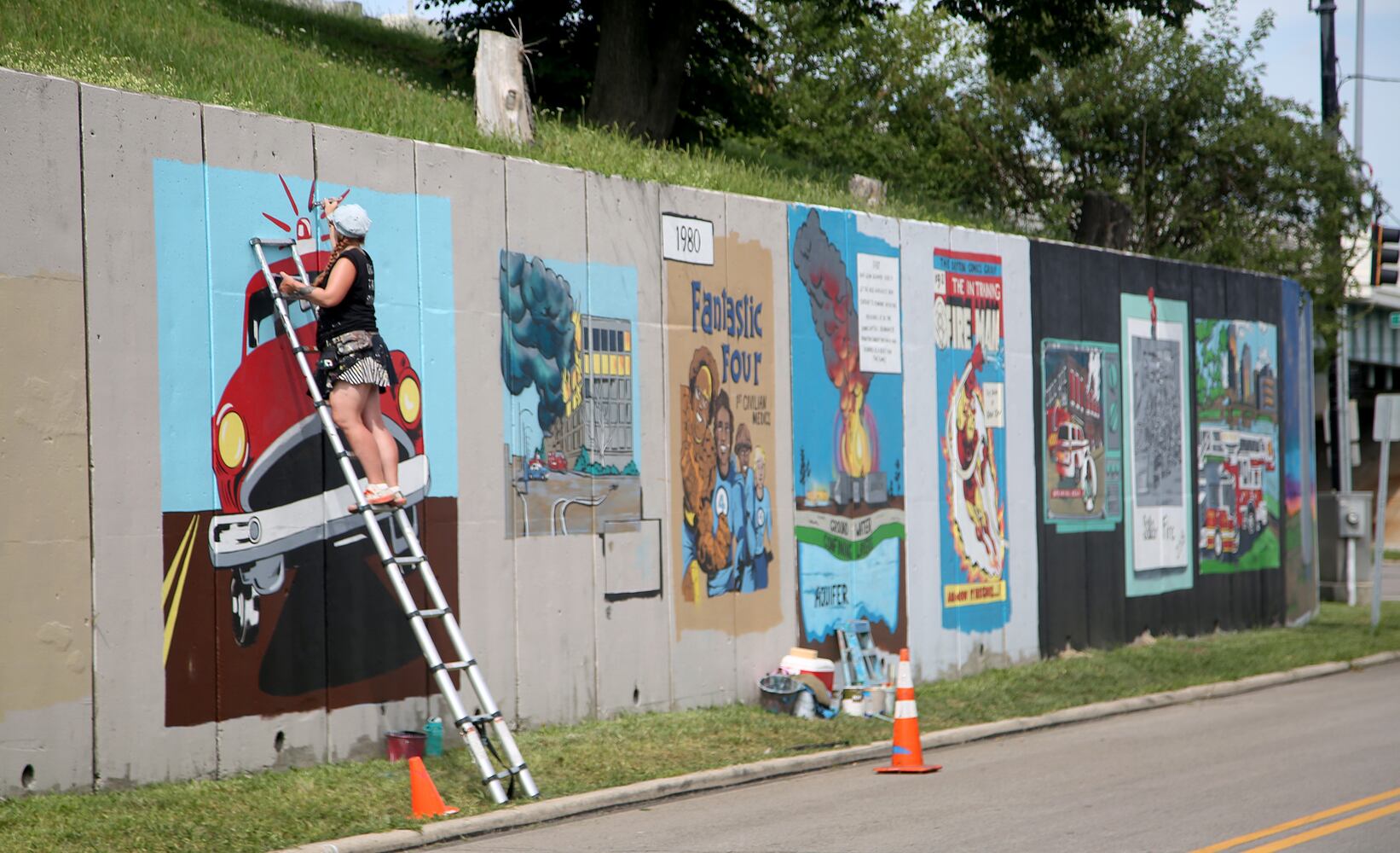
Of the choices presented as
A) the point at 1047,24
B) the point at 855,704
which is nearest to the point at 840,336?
the point at 855,704

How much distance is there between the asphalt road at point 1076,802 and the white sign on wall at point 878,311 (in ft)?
12.8

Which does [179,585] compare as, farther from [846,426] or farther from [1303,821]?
[846,426]

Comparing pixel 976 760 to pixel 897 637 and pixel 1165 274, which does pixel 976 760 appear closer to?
pixel 897 637

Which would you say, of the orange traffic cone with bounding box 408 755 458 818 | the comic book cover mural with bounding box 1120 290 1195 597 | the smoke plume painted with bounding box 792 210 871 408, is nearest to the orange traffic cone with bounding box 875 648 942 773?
the orange traffic cone with bounding box 408 755 458 818

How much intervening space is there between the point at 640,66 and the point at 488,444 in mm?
10931

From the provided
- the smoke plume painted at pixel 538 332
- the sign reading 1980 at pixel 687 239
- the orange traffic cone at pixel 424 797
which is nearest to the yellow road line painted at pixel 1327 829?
the orange traffic cone at pixel 424 797

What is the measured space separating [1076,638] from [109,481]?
11.6 m

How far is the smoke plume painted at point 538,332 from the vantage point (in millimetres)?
11852

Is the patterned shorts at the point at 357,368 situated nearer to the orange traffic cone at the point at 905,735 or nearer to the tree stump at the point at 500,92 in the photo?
the tree stump at the point at 500,92

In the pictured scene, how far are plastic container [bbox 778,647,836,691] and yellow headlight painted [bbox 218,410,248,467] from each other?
5524 mm

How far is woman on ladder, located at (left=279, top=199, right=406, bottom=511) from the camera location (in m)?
9.91

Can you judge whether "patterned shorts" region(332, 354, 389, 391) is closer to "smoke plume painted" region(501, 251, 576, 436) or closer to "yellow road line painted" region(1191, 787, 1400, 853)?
"smoke plume painted" region(501, 251, 576, 436)

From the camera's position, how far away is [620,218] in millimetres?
12852

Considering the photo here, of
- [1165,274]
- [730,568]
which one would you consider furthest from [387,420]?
[1165,274]
